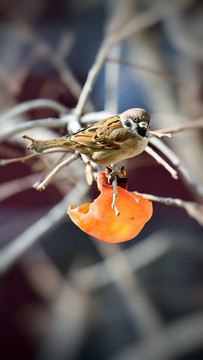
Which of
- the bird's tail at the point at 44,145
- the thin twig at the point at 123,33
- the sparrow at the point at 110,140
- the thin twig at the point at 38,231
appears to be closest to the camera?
the bird's tail at the point at 44,145

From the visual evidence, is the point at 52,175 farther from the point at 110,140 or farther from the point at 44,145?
the point at 110,140

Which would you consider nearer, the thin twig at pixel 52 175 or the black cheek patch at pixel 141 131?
the thin twig at pixel 52 175

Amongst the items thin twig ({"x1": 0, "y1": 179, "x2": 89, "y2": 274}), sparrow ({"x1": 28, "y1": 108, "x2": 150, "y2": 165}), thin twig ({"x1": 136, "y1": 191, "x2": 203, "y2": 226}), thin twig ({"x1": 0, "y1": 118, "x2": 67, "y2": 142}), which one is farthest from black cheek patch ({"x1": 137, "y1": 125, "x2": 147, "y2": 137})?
thin twig ({"x1": 0, "y1": 179, "x2": 89, "y2": 274})

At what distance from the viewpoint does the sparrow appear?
41.0 inches

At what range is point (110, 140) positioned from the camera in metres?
1.09

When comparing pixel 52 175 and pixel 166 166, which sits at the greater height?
pixel 52 175

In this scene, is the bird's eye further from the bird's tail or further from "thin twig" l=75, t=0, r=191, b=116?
"thin twig" l=75, t=0, r=191, b=116

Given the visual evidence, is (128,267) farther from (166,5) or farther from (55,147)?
(55,147)

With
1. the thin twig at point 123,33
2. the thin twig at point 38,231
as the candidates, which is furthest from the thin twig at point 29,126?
the thin twig at point 38,231

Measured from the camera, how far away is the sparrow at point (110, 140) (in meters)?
1.04

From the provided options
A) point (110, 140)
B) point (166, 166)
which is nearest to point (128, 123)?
point (110, 140)

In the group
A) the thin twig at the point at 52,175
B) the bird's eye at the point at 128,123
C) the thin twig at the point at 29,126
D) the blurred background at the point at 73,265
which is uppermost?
the thin twig at the point at 29,126

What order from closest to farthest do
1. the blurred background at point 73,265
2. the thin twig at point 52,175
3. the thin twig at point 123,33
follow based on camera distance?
the thin twig at point 52,175
the thin twig at point 123,33
the blurred background at point 73,265

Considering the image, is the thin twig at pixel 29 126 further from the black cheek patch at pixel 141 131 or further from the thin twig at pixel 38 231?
the thin twig at pixel 38 231
